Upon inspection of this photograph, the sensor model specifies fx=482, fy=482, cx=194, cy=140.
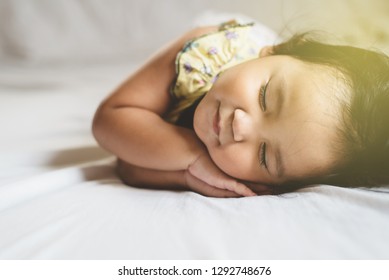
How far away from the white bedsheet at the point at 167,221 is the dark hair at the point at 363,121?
0.25ft

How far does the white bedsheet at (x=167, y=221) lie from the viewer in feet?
2.02

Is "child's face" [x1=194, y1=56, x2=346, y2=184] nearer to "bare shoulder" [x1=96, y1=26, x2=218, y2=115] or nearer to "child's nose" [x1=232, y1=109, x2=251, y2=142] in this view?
"child's nose" [x1=232, y1=109, x2=251, y2=142]

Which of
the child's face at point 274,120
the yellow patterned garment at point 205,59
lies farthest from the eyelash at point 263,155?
the yellow patterned garment at point 205,59

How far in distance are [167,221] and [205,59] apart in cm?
51

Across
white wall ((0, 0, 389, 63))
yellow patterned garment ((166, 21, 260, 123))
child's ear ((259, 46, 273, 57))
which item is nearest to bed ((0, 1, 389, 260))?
yellow patterned garment ((166, 21, 260, 123))

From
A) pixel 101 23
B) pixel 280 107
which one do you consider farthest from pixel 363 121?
pixel 101 23

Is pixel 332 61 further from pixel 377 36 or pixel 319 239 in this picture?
pixel 377 36

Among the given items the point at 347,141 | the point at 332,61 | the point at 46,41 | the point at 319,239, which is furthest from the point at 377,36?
the point at 46,41

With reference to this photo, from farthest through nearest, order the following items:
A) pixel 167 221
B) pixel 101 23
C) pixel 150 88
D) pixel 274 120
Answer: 1. pixel 101 23
2. pixel 150 88
3. pixel 274 120
4. pixel 167 221

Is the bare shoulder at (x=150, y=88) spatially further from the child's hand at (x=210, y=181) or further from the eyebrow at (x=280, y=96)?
the eyebrow at (x=280, y=96)

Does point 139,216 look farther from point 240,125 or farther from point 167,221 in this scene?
point 240,125

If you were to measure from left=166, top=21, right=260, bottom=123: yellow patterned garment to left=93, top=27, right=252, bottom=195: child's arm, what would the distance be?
0.03 m

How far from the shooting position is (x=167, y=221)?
2.25ft

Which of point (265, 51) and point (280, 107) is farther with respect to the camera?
point (265, 51)
